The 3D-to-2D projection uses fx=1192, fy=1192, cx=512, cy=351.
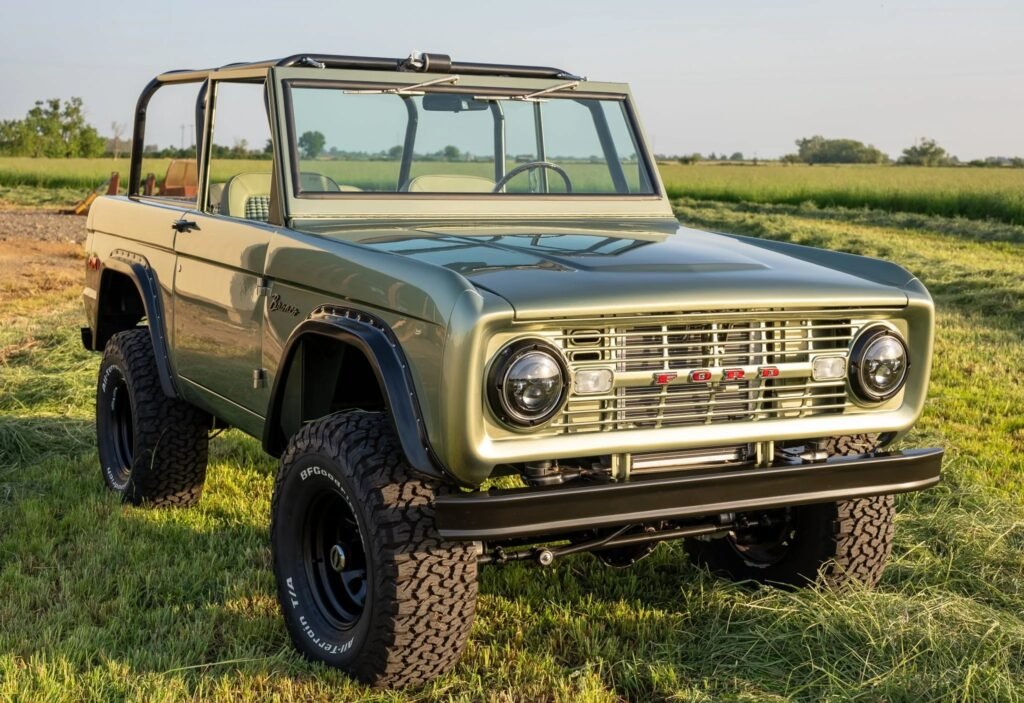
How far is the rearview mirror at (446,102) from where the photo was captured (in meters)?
4.90

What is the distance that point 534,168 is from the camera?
5.02m

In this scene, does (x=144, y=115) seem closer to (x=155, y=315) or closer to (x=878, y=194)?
(x=155, y=315)

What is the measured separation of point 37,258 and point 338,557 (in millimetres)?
15153

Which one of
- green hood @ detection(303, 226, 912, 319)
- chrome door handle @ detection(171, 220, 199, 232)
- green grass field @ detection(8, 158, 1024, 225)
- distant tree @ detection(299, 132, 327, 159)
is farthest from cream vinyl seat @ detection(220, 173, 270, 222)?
green grass field @ detection(8, 158, 1024, 225)

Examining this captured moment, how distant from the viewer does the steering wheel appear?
496cm

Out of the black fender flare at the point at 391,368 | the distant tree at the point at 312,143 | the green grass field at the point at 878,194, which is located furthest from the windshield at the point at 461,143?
the green grass field at the point at 878,194

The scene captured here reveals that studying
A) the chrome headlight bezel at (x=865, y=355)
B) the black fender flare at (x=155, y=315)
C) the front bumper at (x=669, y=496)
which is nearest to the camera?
the front bumper at (x=669, y=496)

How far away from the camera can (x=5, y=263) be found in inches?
645

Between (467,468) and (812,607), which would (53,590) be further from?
(812,607)

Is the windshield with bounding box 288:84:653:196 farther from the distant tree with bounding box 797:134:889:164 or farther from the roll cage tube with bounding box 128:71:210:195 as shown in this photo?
the distant tree with bounding box 797:134:889:164

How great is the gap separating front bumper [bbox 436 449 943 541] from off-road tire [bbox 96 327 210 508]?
2.35 m

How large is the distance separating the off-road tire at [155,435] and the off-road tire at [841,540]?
2629 mm

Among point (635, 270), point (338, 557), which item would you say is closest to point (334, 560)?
point (338, 557)

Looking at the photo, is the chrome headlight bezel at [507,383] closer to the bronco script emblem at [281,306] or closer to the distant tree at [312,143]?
the bronco script emblem at [281,306]
